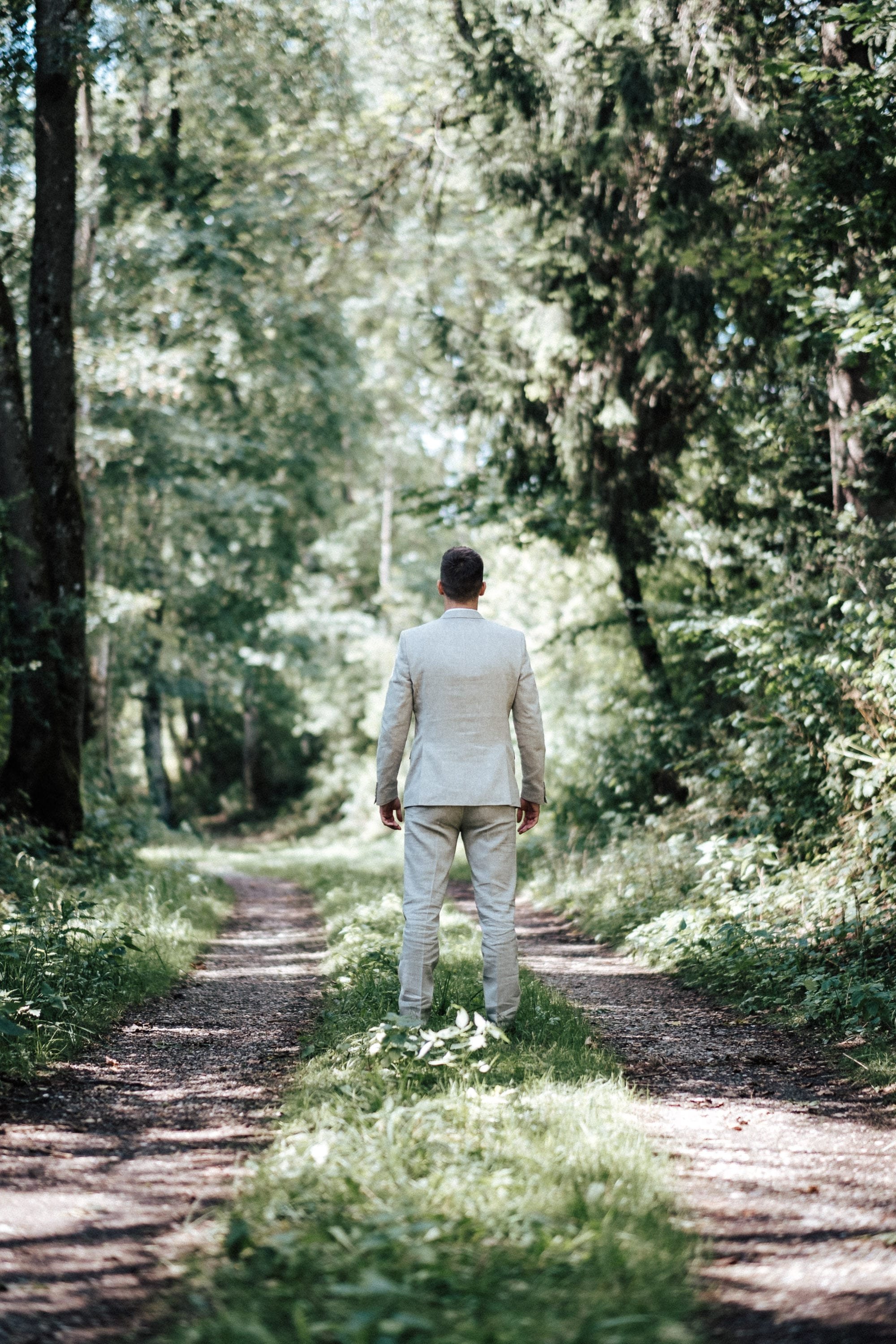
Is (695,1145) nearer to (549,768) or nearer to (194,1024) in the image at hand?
(194,1024)

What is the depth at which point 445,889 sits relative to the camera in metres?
4.55

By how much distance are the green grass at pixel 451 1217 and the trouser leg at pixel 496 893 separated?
307 mm

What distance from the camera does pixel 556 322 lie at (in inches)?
423

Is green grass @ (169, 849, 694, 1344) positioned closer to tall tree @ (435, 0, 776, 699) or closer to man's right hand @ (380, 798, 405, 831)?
man's right hand @ (380, 798, 405, 831)

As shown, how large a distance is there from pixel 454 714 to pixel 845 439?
17.8ft

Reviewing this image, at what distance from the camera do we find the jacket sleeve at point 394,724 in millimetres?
4605

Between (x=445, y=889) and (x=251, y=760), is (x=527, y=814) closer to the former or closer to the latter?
(x=445, y=889)

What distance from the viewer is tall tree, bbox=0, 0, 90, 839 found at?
9648 mm

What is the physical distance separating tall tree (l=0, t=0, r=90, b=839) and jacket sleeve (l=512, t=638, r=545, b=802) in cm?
610

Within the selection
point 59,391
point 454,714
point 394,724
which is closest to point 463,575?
point 454,714

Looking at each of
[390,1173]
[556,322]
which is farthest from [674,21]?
[390,1173]

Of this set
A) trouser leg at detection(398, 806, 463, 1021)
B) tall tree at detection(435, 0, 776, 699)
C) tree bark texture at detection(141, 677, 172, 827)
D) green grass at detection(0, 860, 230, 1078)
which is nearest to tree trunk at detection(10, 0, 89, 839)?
green grass at detection(0, 860, 230, 1078)

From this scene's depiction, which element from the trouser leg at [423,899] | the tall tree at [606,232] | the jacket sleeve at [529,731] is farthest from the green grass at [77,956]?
the tall tree at [606,232]

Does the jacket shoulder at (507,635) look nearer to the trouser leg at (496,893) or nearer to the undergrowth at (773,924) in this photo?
the trouser leg at (496,893)
